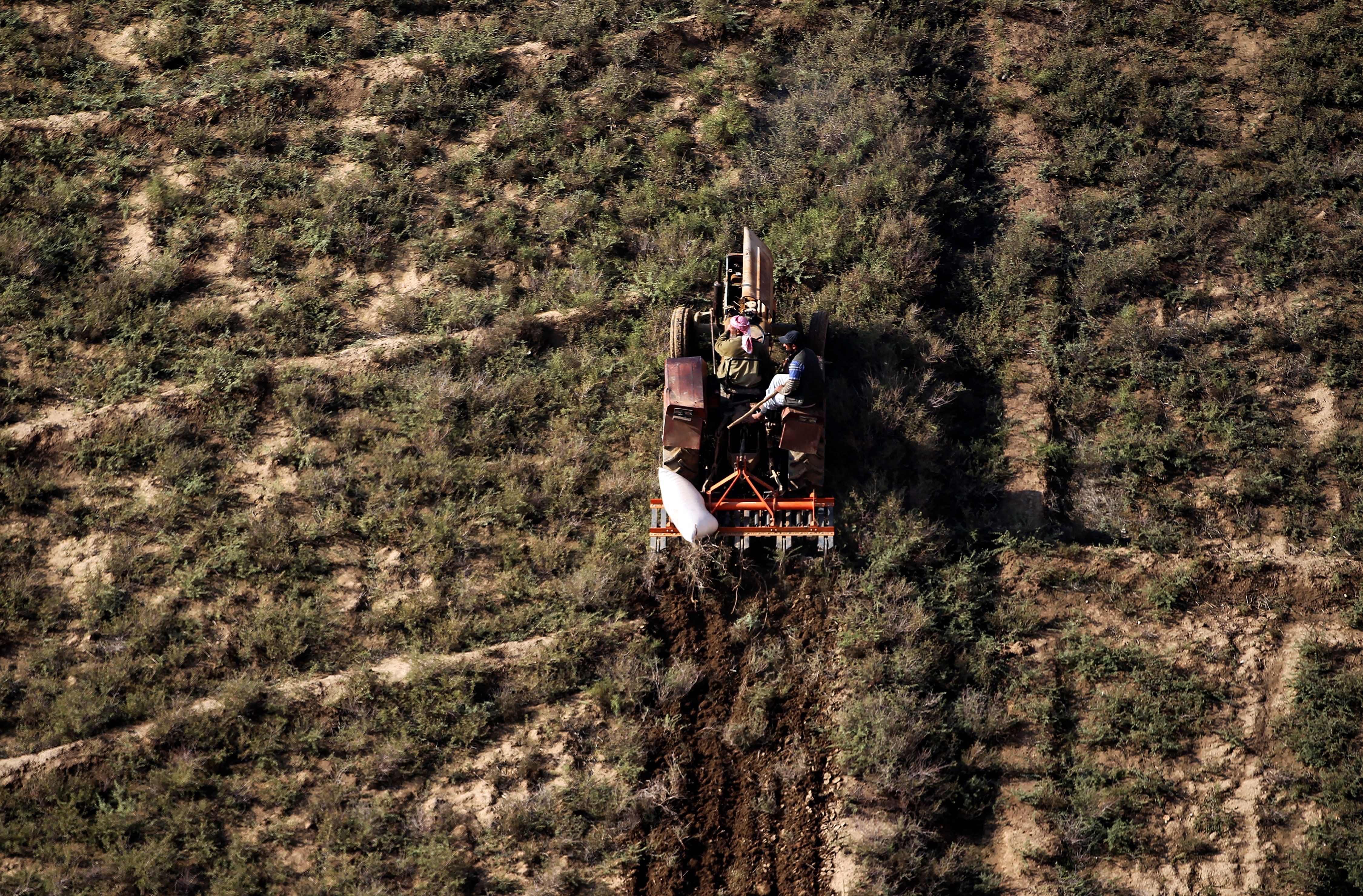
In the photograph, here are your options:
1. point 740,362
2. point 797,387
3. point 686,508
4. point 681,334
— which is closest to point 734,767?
point 686,508

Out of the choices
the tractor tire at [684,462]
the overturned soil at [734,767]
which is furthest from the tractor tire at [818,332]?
the overturned soil at [734,767]

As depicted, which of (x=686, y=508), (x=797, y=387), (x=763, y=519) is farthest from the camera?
(x=763, y=519)

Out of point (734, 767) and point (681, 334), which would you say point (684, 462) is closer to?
point (681, 334)

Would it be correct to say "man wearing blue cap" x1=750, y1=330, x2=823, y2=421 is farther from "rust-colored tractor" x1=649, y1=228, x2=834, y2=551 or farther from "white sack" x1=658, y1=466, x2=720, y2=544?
"white sack" x1=658, y1=466, x2=720, y2=544

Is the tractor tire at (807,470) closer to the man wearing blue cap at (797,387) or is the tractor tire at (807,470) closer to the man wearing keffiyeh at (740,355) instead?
the man wearing blue cap at (797,387)

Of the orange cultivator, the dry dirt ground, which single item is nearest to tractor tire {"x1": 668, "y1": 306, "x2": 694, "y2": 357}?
the dry dirt ground

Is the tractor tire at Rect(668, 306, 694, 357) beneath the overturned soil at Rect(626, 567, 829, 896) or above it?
above

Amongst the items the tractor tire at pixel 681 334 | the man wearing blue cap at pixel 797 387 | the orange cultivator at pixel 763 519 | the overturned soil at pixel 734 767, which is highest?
the tractor tire at pixel 681 334
